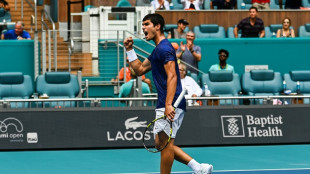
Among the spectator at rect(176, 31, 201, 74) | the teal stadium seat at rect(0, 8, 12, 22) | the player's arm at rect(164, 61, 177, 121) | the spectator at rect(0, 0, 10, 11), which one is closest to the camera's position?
the player's arm at rect(164, 61, 177, 121)

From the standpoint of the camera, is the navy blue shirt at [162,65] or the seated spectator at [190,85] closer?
the navy blue shirt at [162,65]

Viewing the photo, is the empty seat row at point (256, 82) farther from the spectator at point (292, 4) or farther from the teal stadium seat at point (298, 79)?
the spectator at point (292, 4)

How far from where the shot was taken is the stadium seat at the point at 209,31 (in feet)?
66.5

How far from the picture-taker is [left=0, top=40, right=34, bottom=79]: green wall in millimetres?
18625

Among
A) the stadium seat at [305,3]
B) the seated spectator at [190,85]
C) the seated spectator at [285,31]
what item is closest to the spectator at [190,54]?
the seated spectator at [190,85]

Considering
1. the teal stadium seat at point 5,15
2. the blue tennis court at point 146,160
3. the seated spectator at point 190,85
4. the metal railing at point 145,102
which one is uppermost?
the teal stadium seat at point 5,15

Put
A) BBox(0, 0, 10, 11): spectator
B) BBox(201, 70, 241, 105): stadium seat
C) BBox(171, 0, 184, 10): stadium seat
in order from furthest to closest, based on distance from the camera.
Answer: BBox(171, 0, 184, 10): stadium seat
BBox(0, 0, 10, 11): spectator
BBox(201, 70, 241, 105): stadium seat

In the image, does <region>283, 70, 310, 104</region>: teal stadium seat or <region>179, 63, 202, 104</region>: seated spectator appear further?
<region>283, 70, 310, 104</region>: teal stadium seat

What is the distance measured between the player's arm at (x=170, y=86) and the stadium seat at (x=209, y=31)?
1213 cm

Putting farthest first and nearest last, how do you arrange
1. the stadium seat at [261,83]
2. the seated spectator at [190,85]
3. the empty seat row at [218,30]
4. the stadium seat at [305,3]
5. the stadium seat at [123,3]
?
the stadium seat at [305,3] < the stadium seat at [123,3] < the empty seat row at [218,30] < the stadium seat at [261,83] < the seated spectator at [190,85]

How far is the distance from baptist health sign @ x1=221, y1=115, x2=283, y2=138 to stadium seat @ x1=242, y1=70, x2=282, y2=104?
2846 millimetres

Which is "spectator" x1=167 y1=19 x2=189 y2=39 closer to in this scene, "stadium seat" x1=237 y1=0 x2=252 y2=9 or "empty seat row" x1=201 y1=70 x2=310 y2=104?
"empty seat row" x1=201 y1=70 x2=310 y2=104

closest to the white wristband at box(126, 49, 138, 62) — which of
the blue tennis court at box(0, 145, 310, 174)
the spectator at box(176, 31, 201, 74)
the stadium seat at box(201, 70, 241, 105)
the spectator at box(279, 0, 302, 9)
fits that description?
the blue tennis court at box(0, 145, 310, 174)

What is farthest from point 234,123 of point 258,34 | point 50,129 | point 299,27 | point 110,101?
point 299,27
